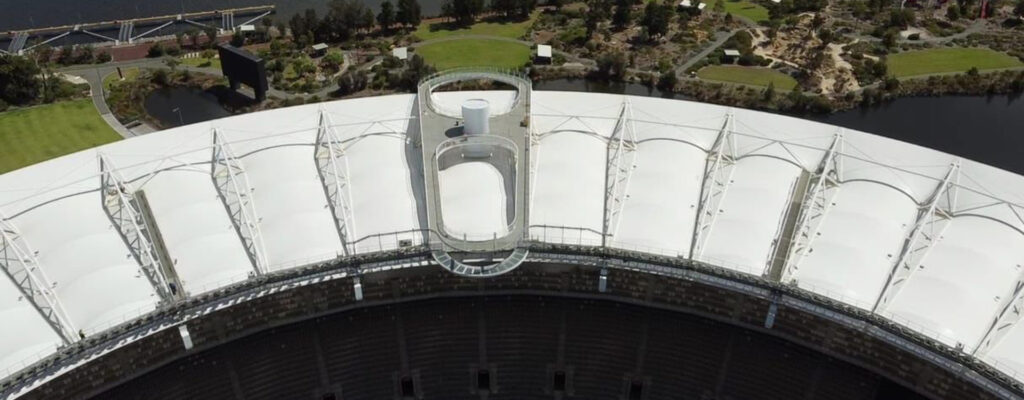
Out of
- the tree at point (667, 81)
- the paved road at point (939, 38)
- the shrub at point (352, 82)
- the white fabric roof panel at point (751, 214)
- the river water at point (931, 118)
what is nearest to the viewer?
the white fabric roof panel at point (751, 214)

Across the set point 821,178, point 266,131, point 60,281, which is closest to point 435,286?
point 266,131

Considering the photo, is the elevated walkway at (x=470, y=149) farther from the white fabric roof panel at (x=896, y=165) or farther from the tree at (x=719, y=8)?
the tree at (x=719, y=8)

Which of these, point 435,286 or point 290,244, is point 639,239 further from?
point 290,244

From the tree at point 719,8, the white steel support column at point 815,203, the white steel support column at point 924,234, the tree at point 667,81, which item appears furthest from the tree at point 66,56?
the white steel support column at point 924,234

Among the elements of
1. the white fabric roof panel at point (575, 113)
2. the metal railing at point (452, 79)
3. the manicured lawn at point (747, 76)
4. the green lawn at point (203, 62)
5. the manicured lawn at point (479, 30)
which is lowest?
the manicured lawn at point (747, 76)

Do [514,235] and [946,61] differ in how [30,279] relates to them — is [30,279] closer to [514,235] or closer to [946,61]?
[514,235]

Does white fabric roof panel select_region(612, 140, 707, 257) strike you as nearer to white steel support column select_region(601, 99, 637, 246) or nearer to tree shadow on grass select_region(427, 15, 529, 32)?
white steel support column select_region(601, 99, 637, 246)
